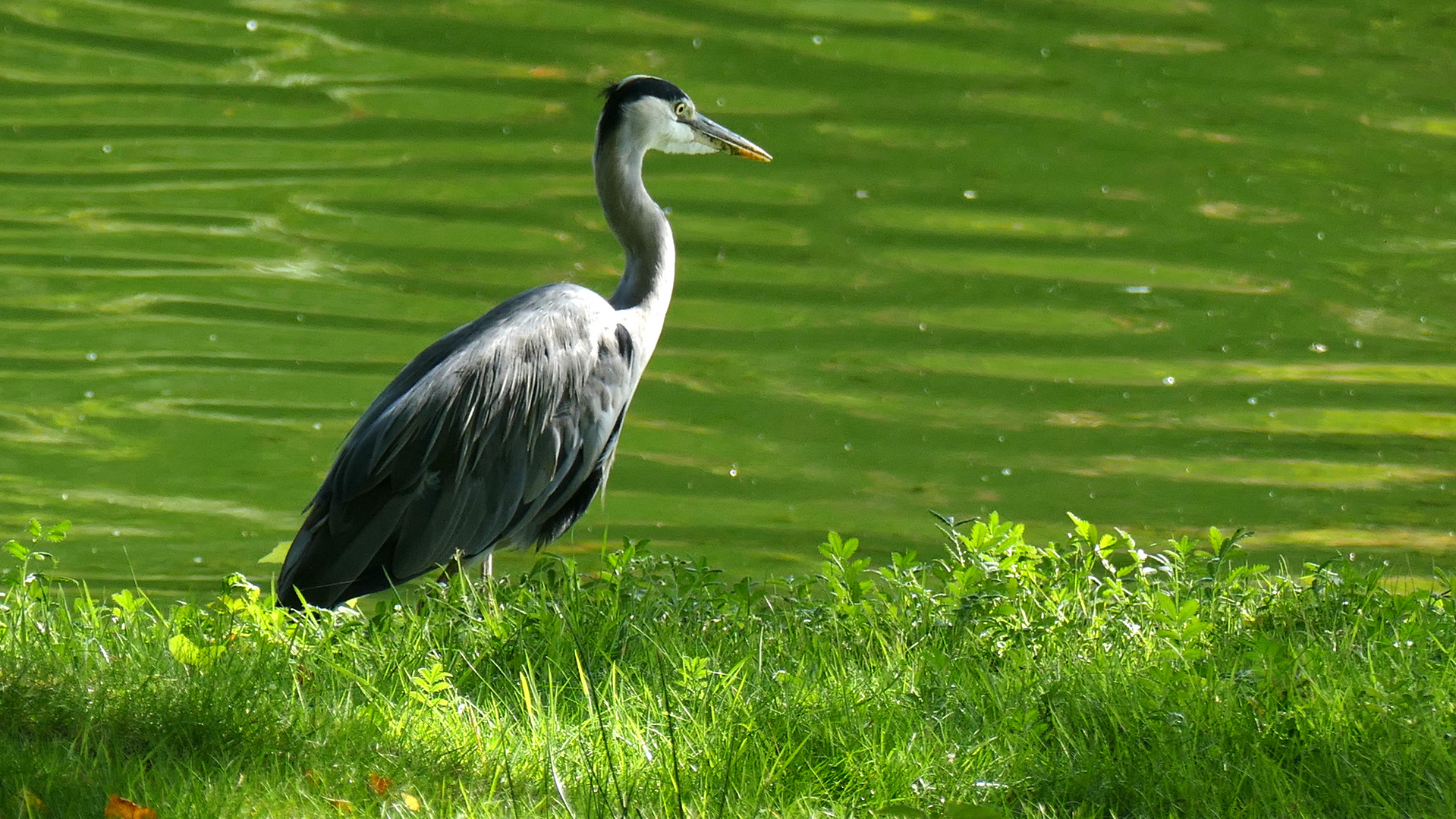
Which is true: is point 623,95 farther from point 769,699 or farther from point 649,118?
point 769,699

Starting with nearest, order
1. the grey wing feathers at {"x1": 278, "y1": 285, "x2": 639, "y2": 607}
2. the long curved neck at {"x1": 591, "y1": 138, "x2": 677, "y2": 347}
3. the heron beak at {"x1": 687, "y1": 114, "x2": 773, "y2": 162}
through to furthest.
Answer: the grey wing feathers at {"x1": 278, "y1": 285, "x2": 639, "y2": 607} < the long curved neck at {"x1": 591, "y1": 138, "x2": 677, "y2": 347} < the heron beak at {"x1": 687, "y1": 114, "x2": 773, "y2": 162}

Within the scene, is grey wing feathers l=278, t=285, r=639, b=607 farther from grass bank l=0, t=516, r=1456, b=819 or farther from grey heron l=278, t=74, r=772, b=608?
grass bank l=0, t=516, r=1456, b=819

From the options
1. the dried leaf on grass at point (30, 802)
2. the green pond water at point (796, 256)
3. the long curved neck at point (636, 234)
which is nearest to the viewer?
the dried leaf on grass at point (30, 802)

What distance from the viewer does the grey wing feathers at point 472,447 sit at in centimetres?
483

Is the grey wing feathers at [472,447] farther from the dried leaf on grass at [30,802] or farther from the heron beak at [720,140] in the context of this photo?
the dried leaf on grass at [30,802]

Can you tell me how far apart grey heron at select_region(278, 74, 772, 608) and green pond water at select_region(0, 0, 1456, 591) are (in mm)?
875

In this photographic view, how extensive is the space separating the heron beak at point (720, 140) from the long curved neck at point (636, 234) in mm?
391

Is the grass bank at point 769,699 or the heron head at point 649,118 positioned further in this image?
the heron head at point 649,118

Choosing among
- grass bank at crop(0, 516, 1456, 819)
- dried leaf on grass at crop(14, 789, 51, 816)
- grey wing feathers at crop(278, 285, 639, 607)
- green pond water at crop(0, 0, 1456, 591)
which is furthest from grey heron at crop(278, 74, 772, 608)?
dried leaf on grass at crop(14, 789, 51, 816)

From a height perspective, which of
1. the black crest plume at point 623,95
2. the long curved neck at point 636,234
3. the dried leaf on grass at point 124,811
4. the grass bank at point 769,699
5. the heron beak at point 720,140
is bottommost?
the grass bank at point 769,699

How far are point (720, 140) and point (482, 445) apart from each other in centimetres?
167

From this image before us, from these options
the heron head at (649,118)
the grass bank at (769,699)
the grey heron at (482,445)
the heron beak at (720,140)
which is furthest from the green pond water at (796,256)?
the grass bank at (769,699)

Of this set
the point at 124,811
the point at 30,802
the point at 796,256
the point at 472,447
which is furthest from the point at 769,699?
the point at 796,256

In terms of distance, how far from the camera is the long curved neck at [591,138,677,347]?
5684 mm
